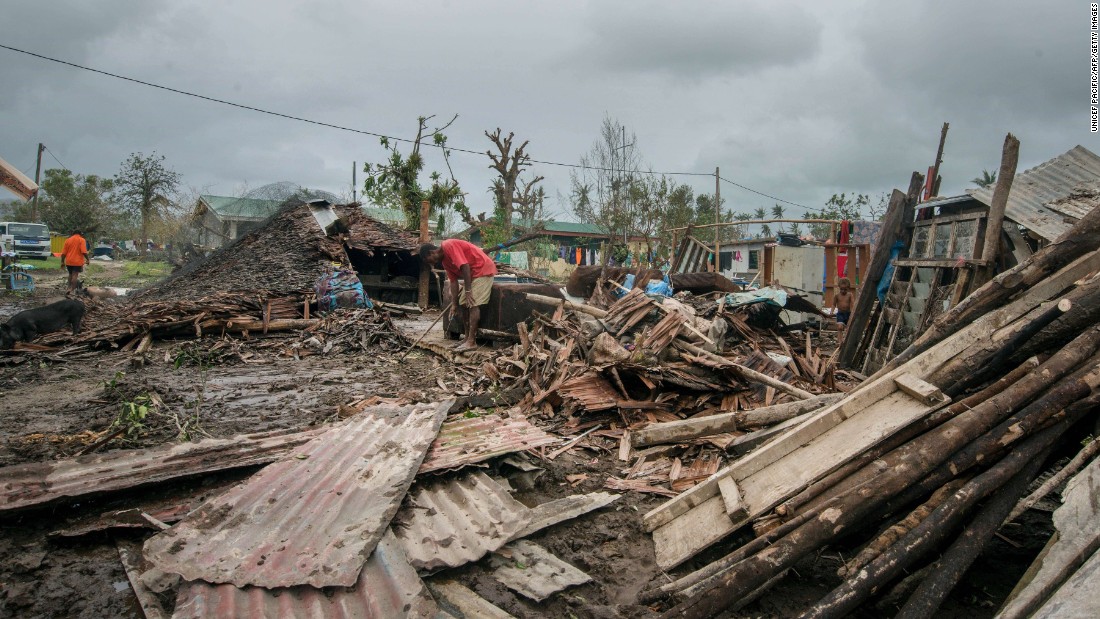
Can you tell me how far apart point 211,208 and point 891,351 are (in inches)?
1489

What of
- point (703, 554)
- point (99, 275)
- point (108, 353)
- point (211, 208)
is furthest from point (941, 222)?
point (211, 208)

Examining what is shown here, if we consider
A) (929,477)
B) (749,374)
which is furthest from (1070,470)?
(749,374)

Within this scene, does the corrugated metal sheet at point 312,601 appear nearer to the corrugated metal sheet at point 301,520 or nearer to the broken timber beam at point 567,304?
the corrugated metal sheet at point 301,520

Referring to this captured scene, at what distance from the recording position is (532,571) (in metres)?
3.02

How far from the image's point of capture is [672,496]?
3.99m

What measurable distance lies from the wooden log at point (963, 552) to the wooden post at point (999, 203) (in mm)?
4707

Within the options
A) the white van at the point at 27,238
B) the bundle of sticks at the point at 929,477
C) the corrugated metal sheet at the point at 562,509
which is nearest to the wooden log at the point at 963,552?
the bundle of sticks at the point at 929,477

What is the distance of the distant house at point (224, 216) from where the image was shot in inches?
1056

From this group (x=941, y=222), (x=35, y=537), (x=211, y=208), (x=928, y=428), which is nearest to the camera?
(x=928, y=428)

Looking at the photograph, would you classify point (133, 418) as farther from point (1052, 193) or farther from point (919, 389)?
point (1052, 193)

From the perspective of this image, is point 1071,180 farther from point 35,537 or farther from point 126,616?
point 35,537

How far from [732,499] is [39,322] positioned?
11.4 metres

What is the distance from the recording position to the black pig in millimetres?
9023

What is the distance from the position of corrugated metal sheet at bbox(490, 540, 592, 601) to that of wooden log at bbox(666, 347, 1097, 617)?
0.65 m
